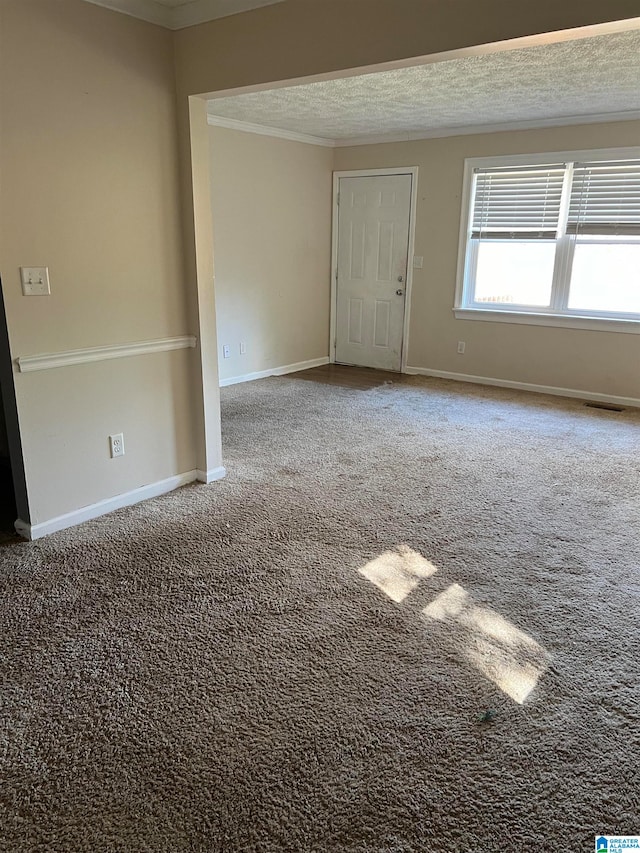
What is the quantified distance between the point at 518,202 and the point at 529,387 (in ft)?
5.87

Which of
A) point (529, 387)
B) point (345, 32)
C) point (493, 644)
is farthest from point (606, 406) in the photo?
point (345, 32)

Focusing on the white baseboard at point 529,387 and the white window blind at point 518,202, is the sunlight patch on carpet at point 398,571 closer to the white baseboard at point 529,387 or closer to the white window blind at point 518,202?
the white baseboard at point 529,387

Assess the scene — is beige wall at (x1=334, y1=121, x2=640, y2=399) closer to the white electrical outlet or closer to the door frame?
the door frame

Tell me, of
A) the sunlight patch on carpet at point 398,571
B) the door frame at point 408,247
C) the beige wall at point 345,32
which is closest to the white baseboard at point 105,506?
the sunlight patch on carpet at point 398,571

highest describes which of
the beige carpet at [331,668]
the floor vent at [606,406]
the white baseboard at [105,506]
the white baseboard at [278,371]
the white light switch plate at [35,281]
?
the white light switch plate at [35,281]

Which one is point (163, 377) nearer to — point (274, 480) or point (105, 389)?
point (105, 389)

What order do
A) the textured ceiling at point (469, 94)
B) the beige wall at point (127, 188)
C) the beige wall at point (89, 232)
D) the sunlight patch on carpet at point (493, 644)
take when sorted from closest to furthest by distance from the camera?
the sunlight patch on carpet at point (493, 644), the beige wall at point (127, 188), the beige wall at point (89, 232), the textured ceiling at point (469, 94)

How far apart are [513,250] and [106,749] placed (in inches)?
220

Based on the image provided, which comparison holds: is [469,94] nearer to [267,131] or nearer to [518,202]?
[518,202]

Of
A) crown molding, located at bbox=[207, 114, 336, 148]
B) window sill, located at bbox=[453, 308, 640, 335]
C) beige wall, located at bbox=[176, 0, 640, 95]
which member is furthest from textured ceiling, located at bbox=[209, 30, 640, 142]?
window sill, located at bbox=[453, 308, 640, 335]

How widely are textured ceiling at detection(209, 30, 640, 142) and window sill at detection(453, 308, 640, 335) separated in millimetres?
1719

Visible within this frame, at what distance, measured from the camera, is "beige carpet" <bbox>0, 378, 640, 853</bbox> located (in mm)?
1585

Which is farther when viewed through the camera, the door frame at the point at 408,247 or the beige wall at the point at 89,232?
the door frame at the point at 408,247

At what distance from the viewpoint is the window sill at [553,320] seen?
5426mm
